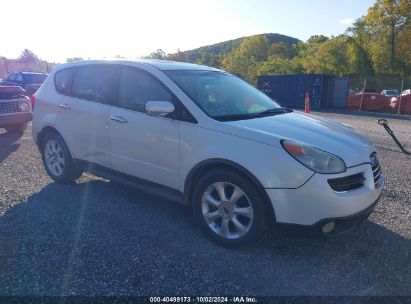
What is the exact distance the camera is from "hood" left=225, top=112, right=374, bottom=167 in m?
3.19

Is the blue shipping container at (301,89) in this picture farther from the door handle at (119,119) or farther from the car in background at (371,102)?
the door handle at (119,119)

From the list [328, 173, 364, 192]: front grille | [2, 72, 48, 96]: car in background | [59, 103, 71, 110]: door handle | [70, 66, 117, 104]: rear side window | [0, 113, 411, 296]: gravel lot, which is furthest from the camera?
[2, 72, 48, 96]: car in background

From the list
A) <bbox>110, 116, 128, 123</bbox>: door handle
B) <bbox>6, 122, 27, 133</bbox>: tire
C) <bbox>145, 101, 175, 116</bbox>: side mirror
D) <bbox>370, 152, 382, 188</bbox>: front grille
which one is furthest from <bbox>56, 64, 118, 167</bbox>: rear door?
<bbox>6, 122, 27, 133</bbox>: tire

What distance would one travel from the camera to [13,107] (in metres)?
9.11

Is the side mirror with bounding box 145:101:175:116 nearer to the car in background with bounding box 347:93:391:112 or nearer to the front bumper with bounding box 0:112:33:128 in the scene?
the front bumper with bounding box 0:112:33:128

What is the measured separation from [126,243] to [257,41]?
272ft

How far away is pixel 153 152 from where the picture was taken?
390 cm

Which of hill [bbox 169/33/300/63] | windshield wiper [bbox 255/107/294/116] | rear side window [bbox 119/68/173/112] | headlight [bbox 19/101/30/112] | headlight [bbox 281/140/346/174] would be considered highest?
hill [bbox 169/33/300/63]

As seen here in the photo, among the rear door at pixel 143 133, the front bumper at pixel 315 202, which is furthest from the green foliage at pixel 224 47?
the front bumper at pixel 315 202

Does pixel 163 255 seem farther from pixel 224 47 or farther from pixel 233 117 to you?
pixel 224 47

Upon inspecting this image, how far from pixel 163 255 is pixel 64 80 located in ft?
10.2

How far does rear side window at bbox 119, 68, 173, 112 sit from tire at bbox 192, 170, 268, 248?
1.06m

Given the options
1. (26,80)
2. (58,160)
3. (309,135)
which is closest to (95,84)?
(58,160)

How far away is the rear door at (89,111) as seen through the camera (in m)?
4.46
